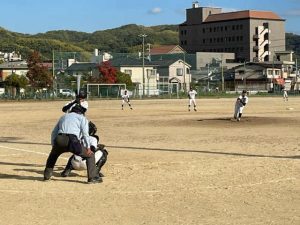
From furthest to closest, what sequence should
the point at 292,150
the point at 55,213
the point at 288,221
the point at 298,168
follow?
the point at 292,150 → the point at 298,168 → the point at 55,213 → the point at 288,221

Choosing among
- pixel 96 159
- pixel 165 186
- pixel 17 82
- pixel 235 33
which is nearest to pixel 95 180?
pixel 96 159

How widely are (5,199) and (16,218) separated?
1305 millimetres

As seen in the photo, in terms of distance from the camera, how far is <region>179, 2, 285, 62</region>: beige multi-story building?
128125 mm

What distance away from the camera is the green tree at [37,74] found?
74062mm

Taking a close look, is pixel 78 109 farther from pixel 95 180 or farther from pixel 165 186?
pixel 165 186

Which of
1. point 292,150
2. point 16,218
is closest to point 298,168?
point 292,150

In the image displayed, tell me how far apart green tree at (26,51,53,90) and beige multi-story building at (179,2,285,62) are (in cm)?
6204

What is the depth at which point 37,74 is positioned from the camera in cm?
7475

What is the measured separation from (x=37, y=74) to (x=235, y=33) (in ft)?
224

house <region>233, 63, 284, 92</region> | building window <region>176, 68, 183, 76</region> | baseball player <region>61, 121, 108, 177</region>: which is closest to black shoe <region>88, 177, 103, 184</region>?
baseball player <region>61, 121, 108, 177</region>

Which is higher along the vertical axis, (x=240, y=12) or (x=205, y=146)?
(x=240, y=12)

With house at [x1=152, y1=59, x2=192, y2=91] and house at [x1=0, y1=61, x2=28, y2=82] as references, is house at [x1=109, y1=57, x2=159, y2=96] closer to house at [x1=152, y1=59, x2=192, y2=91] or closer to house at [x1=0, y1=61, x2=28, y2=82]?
house at [x1=152, y1=59, x2=192, y2=91]

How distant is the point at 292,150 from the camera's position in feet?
45.1

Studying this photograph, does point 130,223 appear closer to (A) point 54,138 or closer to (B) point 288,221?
(B) point 288,221
